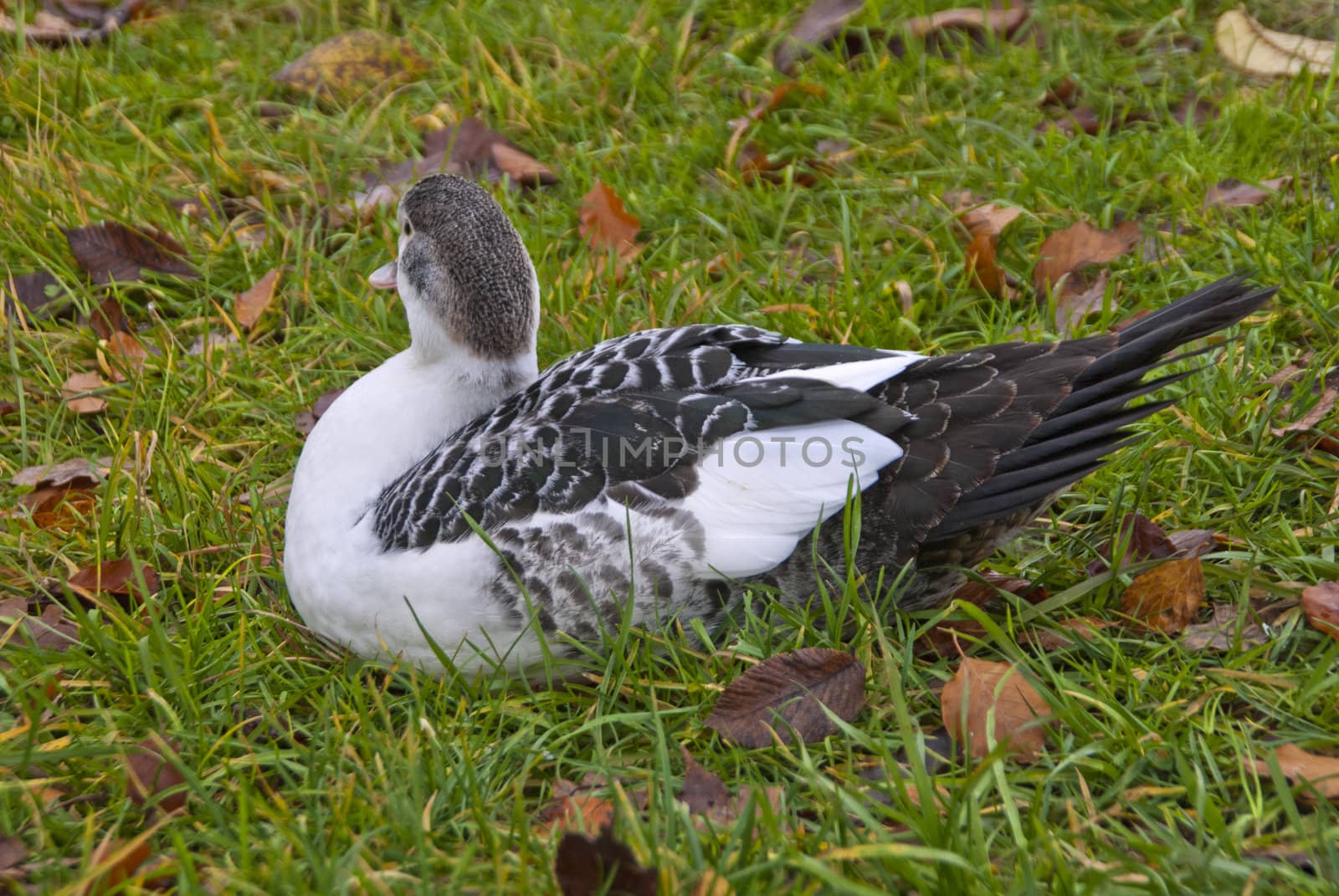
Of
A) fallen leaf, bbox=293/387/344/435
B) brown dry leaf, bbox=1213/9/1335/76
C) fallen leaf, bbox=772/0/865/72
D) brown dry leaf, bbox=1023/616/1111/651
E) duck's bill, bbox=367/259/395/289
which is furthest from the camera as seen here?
fallen leaf, bbox=772/0/865/72

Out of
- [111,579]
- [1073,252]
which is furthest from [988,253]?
[111,579]

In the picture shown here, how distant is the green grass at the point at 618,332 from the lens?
86.3 inches

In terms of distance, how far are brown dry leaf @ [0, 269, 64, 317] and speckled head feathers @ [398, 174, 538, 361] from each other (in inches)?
63.3

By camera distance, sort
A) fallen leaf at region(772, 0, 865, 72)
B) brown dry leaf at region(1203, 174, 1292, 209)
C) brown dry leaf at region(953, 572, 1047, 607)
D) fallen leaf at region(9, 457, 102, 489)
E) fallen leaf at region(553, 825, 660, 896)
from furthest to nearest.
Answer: fallen leaf at region(772, 0, 865, 72) < brown dry leaf at region(1203, 174, 1292, 209) < fallen leaf at region(9, 457, 102, 489) < brown dry leaf at region(953, 572, 1047, 607) < fallen leaf at region(553, 825, 660, 896)

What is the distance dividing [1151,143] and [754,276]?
1461 millimetres

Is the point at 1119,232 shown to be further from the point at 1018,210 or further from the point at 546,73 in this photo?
the point at 546,73

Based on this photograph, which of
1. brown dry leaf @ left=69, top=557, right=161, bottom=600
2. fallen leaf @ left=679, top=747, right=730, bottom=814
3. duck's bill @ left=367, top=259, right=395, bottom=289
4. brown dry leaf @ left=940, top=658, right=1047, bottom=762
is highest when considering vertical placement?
duck's bill @ left=367, top=259, right=395, bottom=289

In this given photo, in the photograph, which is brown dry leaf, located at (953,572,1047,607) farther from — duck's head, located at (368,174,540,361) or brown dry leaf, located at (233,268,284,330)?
brown dry leaf, located at (233,268,284,330)

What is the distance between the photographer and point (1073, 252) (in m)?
3.85

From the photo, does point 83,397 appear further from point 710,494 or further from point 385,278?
point 710,494

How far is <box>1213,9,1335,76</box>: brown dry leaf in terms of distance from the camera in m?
4.47

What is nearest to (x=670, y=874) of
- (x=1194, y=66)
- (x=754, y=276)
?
(x=754, y=276)

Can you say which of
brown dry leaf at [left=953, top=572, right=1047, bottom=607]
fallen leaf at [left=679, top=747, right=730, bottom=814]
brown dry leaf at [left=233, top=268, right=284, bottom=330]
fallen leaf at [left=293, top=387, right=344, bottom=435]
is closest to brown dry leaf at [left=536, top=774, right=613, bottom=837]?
fallen leaf at [left=679, top=747, right=730, bottom=814]

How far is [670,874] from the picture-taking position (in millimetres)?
1981
